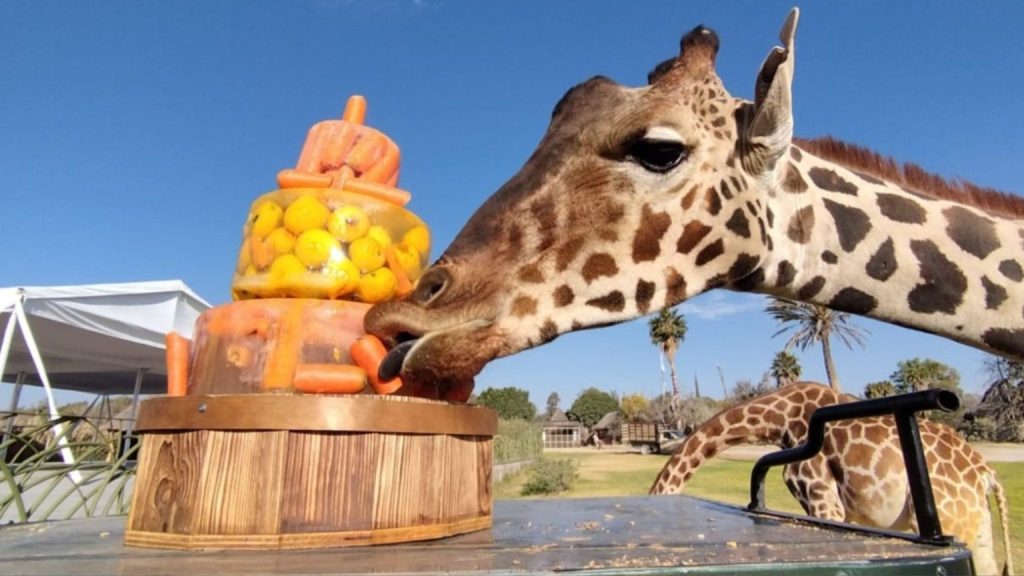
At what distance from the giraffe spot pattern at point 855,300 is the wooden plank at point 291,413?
5.59ft

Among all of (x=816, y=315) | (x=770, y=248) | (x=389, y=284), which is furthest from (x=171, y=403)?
(x=816, y=315)

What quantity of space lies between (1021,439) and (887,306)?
51.5 metres

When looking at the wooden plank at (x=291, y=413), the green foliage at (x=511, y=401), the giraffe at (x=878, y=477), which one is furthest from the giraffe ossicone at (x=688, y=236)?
the green foliage at (x=511, y=401)

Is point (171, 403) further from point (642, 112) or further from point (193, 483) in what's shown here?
point (642, 112)

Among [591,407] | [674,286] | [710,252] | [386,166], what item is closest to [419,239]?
[386,166]

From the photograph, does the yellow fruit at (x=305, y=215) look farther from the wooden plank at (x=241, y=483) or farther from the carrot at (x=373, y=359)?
the wooden plank at (x=241, y=483)

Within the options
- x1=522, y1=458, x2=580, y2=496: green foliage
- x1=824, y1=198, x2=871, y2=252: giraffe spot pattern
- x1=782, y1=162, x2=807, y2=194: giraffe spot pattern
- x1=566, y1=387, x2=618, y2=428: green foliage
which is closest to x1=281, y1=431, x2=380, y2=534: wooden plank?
x1=782, y1=162, x2=807, y2=194: giraffe spot pattern

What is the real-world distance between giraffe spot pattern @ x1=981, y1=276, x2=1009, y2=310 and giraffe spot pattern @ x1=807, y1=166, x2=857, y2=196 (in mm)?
618

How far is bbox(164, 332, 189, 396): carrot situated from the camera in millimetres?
2229

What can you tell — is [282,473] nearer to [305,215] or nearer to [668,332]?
[305,215]

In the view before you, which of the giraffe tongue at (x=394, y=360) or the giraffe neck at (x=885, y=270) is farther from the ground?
the giraffe neck at (x=885, y=270)

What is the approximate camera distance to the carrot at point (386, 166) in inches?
103

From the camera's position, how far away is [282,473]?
1.76 metres

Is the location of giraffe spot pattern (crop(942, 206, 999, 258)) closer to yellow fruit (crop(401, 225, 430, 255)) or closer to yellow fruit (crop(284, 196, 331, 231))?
yellow fruit (crop(401, 225, 430, 255))
